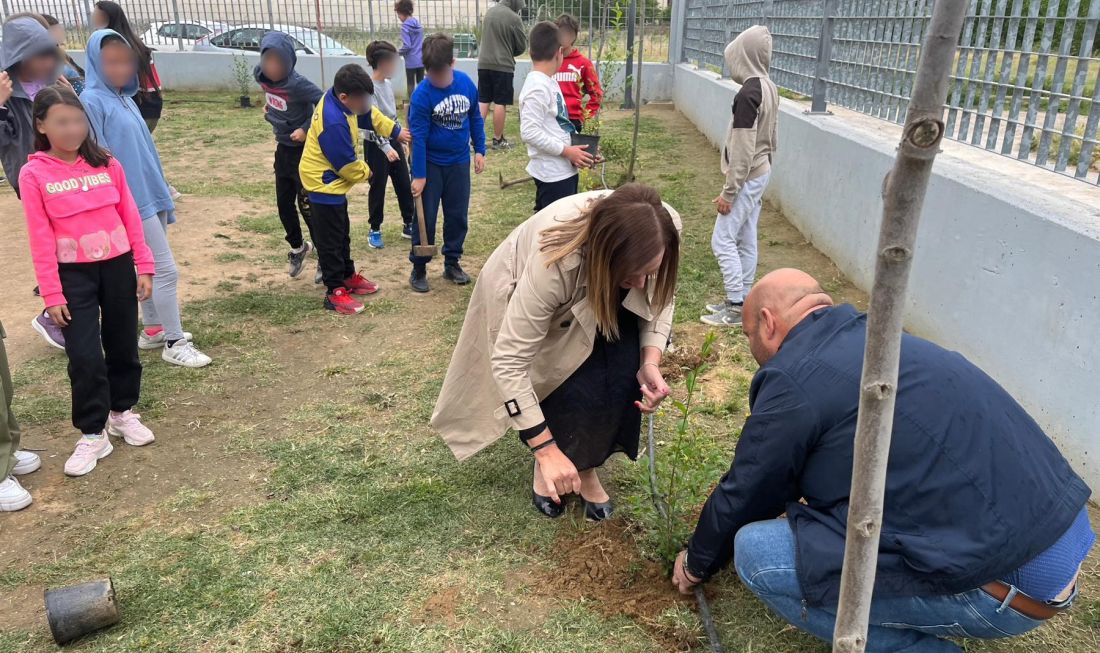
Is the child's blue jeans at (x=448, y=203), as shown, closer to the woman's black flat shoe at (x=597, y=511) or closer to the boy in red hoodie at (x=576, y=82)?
the boy in red hoodie at (x=576, y=82)

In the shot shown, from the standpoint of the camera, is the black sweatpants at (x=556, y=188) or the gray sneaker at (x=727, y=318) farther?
the black sweatpants at (x=556, y=188)

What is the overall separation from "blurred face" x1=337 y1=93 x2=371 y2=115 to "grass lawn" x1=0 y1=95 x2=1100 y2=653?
130 cm

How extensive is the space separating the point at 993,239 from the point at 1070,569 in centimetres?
220

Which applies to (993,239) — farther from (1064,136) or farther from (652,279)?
(652,279)

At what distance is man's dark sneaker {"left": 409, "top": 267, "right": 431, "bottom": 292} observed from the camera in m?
5.49

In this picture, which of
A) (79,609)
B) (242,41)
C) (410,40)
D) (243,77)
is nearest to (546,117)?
(79,609)

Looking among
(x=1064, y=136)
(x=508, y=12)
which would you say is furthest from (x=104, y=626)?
(x=508, y=12)

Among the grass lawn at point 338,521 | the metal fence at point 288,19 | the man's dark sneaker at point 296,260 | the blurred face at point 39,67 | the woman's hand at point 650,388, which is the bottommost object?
the grass lawn at point 338,521

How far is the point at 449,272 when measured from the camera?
570 cm

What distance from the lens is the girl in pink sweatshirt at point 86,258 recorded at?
120 inches

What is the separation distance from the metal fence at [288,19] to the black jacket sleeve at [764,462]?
45.2 ft

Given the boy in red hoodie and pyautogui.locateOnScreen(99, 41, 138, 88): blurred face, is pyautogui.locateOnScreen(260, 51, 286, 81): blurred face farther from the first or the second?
the boy in red hoodie

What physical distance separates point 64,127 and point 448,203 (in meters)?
2.65

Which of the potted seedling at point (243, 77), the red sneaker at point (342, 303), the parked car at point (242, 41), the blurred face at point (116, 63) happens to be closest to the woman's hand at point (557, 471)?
the blurred face at point (116, 63)
